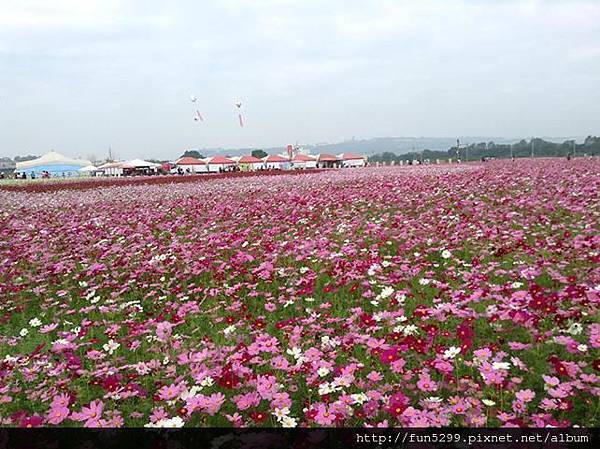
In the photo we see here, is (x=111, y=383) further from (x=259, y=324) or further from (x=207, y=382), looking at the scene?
(x=259, y=324)

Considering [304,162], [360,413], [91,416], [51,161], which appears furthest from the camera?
[51,161]

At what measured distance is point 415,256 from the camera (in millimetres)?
5379

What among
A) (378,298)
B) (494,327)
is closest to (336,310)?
(378,298)

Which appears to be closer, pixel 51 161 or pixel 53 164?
pixel 53 164

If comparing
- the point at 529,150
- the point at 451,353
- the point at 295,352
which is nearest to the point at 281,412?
the point at 295,352

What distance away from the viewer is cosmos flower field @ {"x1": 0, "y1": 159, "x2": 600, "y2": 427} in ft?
7.84

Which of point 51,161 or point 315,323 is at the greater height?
point 51,161

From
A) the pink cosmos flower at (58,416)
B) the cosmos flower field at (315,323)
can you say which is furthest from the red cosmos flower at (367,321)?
the pink cosmos flower at (58,416)

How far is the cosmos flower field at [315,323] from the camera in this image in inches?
94.0

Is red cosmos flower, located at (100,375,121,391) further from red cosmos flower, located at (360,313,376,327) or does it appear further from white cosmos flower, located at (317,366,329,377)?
red cosmos flower, located at (360,313,376,327)

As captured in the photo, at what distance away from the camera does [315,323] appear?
144 inches

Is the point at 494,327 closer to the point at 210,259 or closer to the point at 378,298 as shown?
the point at 378,298

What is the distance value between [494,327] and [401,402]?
48.9 inches

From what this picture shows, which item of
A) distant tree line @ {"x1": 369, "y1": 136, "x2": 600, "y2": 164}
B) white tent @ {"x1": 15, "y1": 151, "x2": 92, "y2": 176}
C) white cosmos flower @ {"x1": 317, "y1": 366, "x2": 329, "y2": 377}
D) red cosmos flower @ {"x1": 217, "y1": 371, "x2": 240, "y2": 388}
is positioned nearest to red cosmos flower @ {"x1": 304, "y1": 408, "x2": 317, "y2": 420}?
white cosmos flower @ {"x1": 317, "y1": 366, "x2": 329, "y2": 377}
